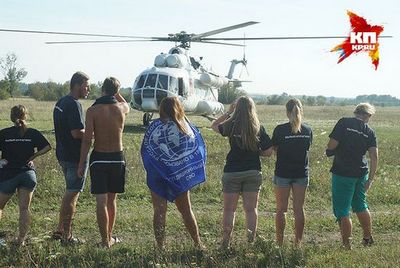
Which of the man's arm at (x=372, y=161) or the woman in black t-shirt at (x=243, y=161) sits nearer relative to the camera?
the woman in black t-shirt at (x=243, y=161)

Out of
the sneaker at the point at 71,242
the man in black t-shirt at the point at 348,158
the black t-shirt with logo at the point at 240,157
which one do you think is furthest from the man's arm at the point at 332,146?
the sneaker at the point at 71,242

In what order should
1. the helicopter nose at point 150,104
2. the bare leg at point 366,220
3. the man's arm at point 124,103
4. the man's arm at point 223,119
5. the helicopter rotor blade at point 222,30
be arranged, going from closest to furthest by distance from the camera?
the man's arm at point 223,119
the man's arm at point 124,103
the bare leg at point 366,220
the helicopter rotor blade at point 222,30
the helicopter nose at point 150,104

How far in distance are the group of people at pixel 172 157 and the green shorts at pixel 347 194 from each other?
0.04 feet

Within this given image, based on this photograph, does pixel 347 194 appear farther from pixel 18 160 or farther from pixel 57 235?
pixel 18 160

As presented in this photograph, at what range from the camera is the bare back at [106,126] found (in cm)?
628

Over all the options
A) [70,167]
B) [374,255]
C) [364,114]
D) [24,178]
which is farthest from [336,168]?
[24,178]

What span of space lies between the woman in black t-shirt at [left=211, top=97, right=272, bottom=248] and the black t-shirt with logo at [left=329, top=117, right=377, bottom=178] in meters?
1.14

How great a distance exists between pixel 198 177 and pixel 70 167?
66.2 inches

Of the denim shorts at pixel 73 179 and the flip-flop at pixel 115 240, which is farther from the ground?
the denim shorts at pixel 73 179

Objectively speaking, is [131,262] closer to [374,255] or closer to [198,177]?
[198,177]

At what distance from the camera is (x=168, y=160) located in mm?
6098

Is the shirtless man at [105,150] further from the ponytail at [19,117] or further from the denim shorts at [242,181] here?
the denim shorts at [242,181]

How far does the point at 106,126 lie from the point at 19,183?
1.28 m

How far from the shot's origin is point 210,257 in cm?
543
